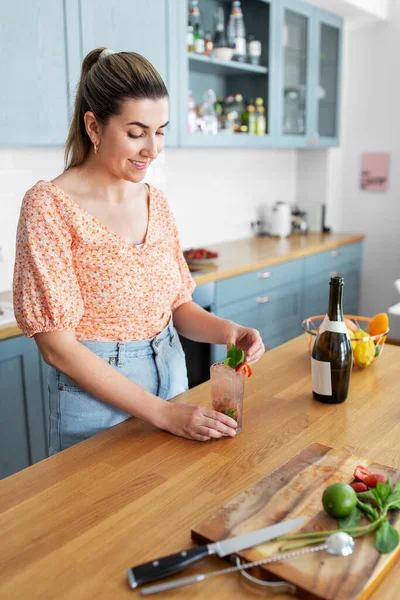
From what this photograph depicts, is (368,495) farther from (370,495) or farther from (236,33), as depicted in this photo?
(236,33)

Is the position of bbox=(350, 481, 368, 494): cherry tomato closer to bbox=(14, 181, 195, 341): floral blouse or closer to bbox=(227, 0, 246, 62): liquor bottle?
bbox=(14, 181, 195, 341): floral blouse

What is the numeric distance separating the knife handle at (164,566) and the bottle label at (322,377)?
60 centimetres

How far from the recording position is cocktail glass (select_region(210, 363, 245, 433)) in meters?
1.19

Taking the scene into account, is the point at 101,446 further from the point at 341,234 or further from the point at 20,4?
the point at 341,234

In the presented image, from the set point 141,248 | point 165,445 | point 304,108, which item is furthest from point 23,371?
point 304,108

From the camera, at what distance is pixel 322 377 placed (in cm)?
133

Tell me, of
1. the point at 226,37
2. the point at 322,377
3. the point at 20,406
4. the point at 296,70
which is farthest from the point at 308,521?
the point at 296,70

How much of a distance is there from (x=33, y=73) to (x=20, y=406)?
121 centimetres

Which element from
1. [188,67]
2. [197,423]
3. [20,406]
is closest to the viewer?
[197,423]

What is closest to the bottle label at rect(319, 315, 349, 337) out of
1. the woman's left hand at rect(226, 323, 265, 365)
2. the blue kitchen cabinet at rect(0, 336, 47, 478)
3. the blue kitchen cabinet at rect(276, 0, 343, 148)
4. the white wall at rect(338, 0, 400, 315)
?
the woman's left hand at rect(226, 323, 265, 365)

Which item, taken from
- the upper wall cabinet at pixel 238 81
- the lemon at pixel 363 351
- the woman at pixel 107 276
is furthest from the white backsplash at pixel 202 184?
the lemon at pixel 363 351

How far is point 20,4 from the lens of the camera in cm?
211

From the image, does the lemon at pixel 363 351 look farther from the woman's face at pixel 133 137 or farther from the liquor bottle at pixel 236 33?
the liquor bottle at pixel 236 33

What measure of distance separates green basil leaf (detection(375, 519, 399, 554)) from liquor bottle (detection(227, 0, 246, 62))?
3030 millimetres
